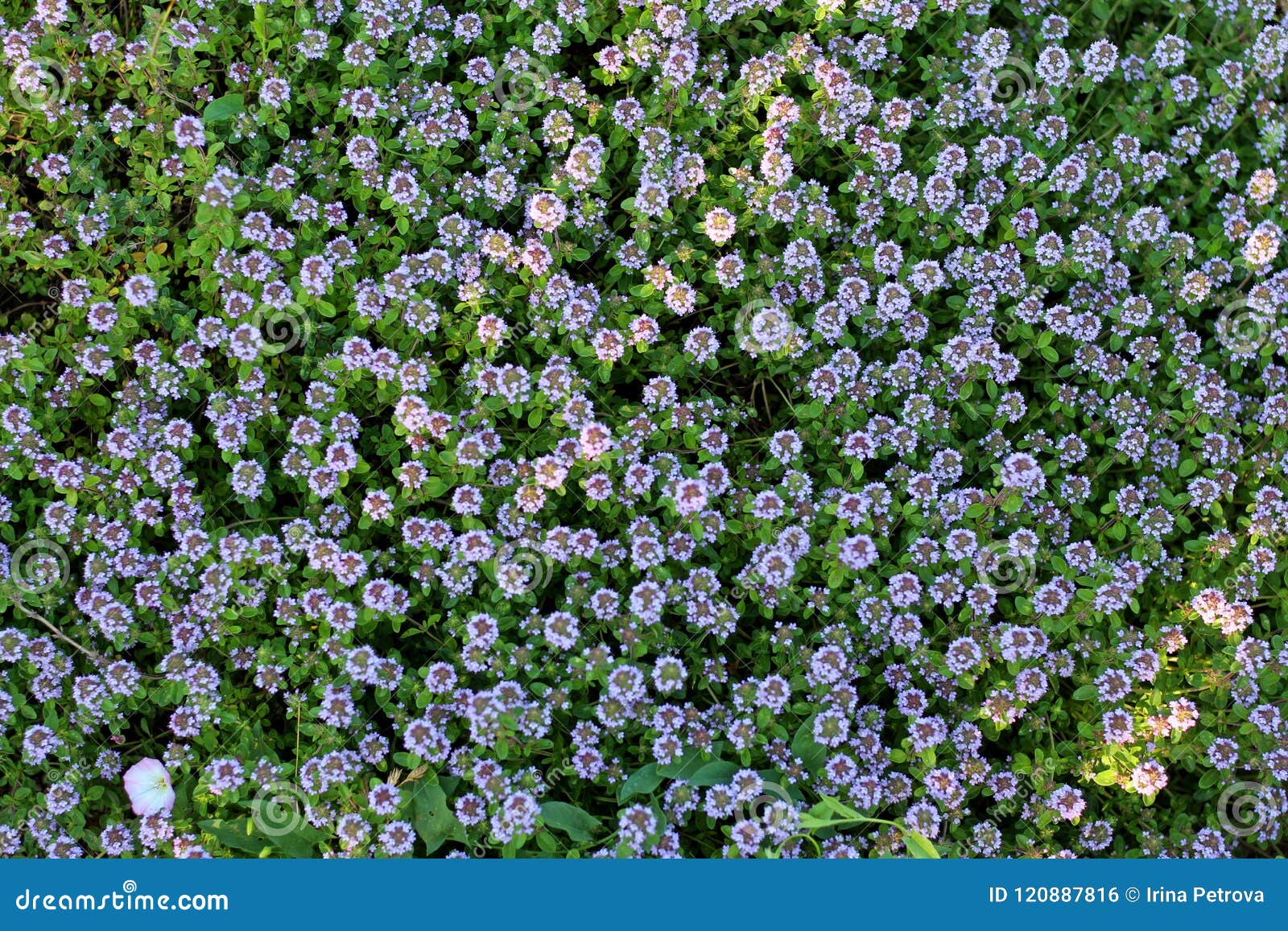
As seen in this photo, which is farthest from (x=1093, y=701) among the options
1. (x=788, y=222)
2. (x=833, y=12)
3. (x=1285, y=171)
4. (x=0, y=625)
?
(x=0, y=625)

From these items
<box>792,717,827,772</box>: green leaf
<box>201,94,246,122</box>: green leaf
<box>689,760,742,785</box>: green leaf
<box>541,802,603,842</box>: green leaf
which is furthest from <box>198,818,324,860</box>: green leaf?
<box>201,94,246,122</box>: green leaf

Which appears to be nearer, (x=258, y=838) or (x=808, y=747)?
(x=258, y=838)

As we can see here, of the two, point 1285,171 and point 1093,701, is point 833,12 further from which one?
point 1093,701

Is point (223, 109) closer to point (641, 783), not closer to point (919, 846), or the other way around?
point (641, 783)

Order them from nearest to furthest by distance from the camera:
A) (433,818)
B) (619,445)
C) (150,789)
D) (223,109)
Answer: (433,818) → (150,789) → (619,445) → (223,109)

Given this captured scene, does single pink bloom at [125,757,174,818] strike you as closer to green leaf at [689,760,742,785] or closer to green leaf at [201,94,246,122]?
green leaf at [689,760,742,785]

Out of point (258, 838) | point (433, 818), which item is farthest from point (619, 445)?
point (258, 838)

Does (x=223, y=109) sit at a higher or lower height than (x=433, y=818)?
higher
